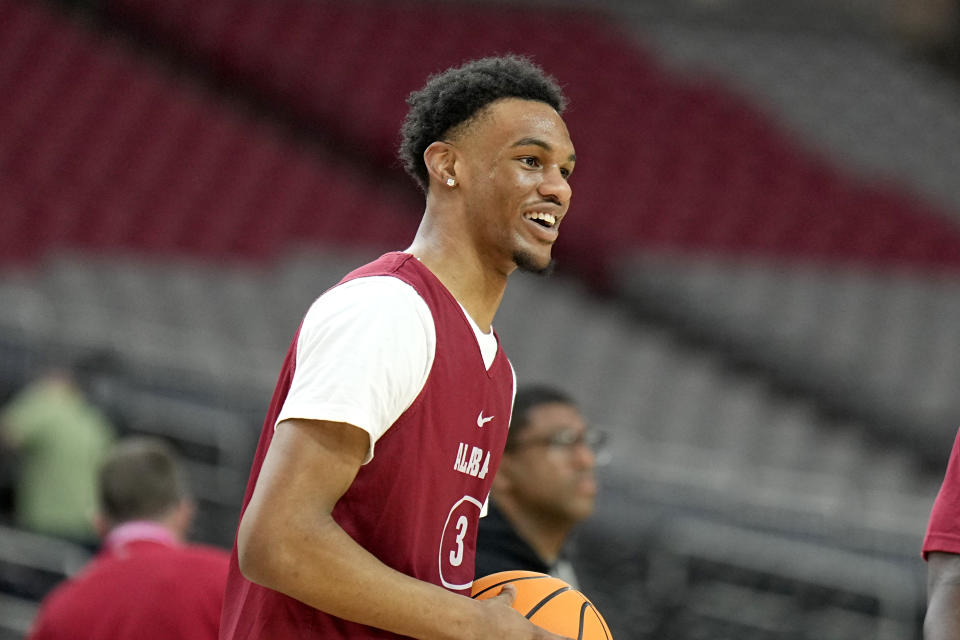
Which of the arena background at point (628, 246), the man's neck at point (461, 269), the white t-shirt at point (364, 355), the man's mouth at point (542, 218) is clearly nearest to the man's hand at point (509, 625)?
the white t-shirt at point (364, 355)

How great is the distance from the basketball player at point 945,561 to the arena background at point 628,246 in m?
4.25

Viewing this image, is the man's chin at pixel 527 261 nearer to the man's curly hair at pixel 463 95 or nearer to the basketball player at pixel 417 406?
the basketball player at pixel 417 406

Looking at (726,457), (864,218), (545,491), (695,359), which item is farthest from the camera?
(864,218)

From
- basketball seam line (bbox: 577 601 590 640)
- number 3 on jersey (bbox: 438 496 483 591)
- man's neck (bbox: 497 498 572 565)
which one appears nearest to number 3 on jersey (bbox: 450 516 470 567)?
number 3 on jersey (bbox: 438 496 483 591)

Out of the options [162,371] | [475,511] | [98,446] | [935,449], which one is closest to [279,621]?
[475,511]

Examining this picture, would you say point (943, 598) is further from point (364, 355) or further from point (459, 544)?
point (364, 355)

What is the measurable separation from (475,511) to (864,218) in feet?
38.8

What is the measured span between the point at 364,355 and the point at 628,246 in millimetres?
11217

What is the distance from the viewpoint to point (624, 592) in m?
7.22

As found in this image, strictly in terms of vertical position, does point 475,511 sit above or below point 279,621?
above

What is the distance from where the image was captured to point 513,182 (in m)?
2.23

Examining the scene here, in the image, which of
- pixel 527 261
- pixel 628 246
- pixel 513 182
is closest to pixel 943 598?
pixel 527 261

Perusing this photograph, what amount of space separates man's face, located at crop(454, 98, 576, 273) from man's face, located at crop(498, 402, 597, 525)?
169 cm

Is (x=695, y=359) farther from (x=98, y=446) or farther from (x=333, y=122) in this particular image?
(x=98, y=446)
